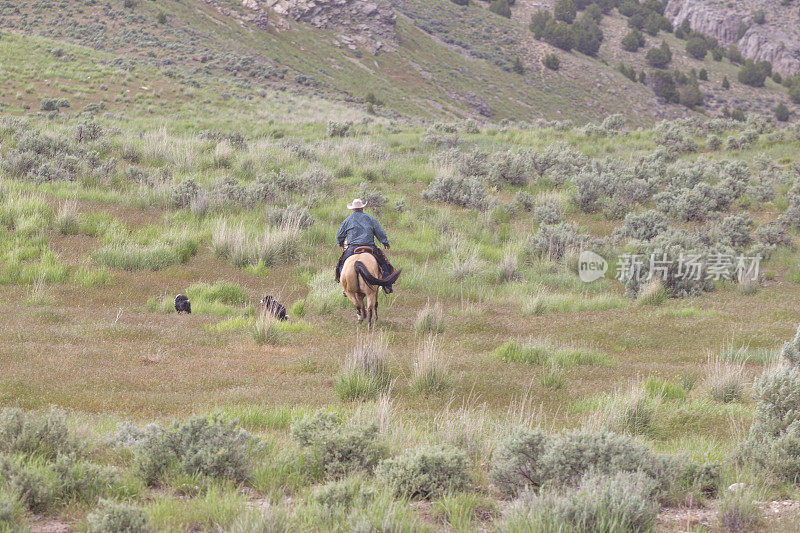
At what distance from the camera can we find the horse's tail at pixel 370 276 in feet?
32.2

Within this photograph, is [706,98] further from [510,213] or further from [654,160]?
[510,213]

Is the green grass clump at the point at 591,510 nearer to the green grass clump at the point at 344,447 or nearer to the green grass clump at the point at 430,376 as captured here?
the green grass clump at the point at 344,447

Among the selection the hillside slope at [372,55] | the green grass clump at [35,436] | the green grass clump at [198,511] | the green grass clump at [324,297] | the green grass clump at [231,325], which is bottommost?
the green grass clump at [231,325]

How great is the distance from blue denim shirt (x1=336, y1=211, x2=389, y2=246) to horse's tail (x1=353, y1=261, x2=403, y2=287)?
0.60 m

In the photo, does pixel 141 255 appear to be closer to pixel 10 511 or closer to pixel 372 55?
pixel 10 511

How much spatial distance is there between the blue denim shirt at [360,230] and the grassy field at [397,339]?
1.16 m

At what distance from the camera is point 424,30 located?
74.4 meters

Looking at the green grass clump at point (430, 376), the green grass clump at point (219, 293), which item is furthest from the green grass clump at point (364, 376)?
the green grass clump at point (219, 293)

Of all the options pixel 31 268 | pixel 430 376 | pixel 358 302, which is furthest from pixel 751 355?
pixel 31 268

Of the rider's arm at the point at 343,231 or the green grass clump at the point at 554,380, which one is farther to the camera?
the rider's arm at the point at 343,231

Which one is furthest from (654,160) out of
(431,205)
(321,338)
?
(321,338)

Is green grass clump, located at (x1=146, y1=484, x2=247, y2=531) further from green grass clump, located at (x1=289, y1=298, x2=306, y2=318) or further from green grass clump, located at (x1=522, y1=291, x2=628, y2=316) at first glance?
green grass clump, located at (x1=522, y1=291, x2=628, y2=316)

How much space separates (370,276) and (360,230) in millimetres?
1000

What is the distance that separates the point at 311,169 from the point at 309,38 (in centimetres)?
4902
